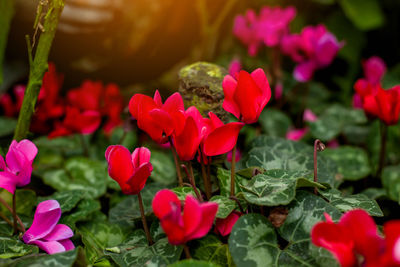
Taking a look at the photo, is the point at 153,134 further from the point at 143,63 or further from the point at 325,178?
the point at 143,63

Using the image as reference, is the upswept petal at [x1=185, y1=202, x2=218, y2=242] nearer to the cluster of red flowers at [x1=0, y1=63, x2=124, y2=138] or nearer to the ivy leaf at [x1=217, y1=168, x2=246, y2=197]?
the ivy leaf at [x1=217, y1=168, x2=246, y2=197]

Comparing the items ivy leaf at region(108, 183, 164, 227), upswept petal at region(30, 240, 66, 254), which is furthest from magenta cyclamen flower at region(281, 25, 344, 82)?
upswept petal at region(30, 240, 66, 254)

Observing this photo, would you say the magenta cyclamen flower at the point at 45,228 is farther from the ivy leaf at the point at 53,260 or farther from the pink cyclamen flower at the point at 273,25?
the pink cyclamen flower at the point at 273,25

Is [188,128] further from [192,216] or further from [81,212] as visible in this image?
[81,212]

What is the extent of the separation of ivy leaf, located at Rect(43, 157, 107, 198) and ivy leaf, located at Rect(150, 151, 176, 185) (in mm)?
172

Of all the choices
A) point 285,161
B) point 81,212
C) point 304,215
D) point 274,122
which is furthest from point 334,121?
point 81,212

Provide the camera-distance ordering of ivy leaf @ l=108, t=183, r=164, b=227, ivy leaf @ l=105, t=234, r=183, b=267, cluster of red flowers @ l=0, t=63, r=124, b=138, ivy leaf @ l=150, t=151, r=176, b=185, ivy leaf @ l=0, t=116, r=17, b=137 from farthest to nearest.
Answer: ivy leaf @ l=0, t=116, r=17, b=137 < cluster of red flowers @ l=0, t=63, r=124, b=138 < ivy leaf @ l=150, t=151, r=176, b=185 < ivy leaf @ l=108, t=183, r=164, b=227 < ivy leaf @ l=105, t=234, r=183, b=267

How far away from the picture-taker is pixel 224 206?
885 millimetres

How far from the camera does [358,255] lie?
26.5 inches

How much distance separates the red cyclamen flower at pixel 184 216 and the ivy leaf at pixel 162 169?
0.61 m

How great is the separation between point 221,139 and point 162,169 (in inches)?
24.9

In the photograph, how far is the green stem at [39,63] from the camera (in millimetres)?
1095

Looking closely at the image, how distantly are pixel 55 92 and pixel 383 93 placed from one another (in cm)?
116

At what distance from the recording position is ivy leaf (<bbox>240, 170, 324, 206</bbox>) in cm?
83
